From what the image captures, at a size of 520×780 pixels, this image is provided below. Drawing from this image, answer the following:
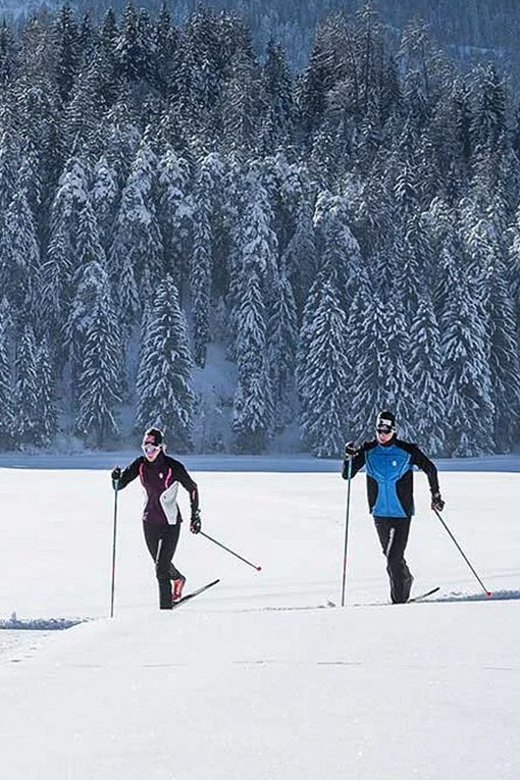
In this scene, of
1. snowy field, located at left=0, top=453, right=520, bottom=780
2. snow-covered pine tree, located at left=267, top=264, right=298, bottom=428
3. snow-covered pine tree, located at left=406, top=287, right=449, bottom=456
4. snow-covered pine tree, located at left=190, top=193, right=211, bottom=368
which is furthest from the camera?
snow-covered pine tree, located at left=190, top=193, right=211, bottom=368

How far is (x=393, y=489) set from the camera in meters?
11.0

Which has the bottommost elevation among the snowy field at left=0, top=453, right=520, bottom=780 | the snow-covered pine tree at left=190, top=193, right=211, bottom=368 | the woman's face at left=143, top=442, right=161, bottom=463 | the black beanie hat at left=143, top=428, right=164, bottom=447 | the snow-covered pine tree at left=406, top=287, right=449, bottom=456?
the snowy field at left=0, top=453, right=520, bottom=780

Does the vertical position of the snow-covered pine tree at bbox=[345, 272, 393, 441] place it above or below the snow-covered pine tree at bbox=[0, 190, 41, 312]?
below

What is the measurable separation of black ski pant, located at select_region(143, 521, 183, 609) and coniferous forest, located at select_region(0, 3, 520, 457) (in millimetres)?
43957

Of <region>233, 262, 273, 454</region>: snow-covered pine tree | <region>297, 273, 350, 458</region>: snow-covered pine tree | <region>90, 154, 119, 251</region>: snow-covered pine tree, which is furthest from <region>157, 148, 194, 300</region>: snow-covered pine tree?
<region>297, 273, 350, 458</region>: snow-covered pine tree

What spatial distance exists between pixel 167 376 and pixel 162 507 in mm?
44842

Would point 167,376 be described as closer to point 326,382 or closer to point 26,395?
point 26,395

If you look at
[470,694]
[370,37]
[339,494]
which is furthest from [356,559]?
[370,37]

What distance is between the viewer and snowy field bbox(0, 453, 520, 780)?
483 centimetres

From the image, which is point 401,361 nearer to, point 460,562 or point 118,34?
point 118,34

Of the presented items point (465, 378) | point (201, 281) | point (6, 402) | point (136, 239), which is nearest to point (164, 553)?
point (6, 402)

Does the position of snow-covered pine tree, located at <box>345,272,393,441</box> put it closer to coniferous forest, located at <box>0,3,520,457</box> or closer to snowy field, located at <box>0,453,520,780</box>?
coniferous forest, located at <box>0,3,520,457</box>

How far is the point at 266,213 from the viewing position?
61531 millimetres

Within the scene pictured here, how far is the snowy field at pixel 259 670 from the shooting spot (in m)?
4.83
